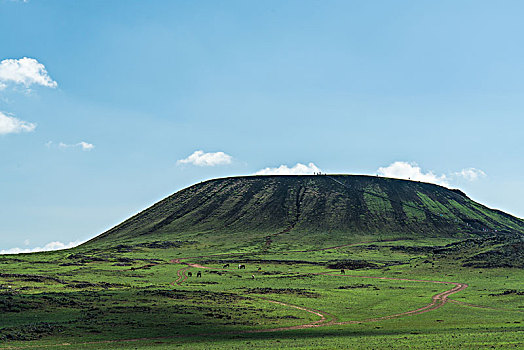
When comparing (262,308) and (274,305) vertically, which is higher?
(262,308)

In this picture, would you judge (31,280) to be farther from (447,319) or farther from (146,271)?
(447,319)

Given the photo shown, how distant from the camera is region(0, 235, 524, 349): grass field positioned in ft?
161

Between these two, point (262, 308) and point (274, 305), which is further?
point (274, 305)

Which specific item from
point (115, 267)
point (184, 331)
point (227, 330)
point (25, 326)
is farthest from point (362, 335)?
point (115, 267)

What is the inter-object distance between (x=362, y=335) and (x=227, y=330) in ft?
53.1

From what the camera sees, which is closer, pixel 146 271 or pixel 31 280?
pixel 31 280

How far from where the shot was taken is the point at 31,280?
97250 millimetres

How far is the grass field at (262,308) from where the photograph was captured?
4894 centimetres

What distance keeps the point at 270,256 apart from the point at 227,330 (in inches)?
4662

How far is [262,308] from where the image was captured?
2788 inches

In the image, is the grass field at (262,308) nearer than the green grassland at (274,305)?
Yes

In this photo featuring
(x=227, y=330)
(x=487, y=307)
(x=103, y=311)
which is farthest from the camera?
(x=487, y=307)

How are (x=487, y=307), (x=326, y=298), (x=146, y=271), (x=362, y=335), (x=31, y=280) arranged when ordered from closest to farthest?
(x=362, y=335) < (x=487, y=307) < (x=326, y=298) < (x=31, y=280) < (x=146, y=271)

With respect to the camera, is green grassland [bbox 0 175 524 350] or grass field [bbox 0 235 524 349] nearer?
grass field [bbox 0 235 524 349]
